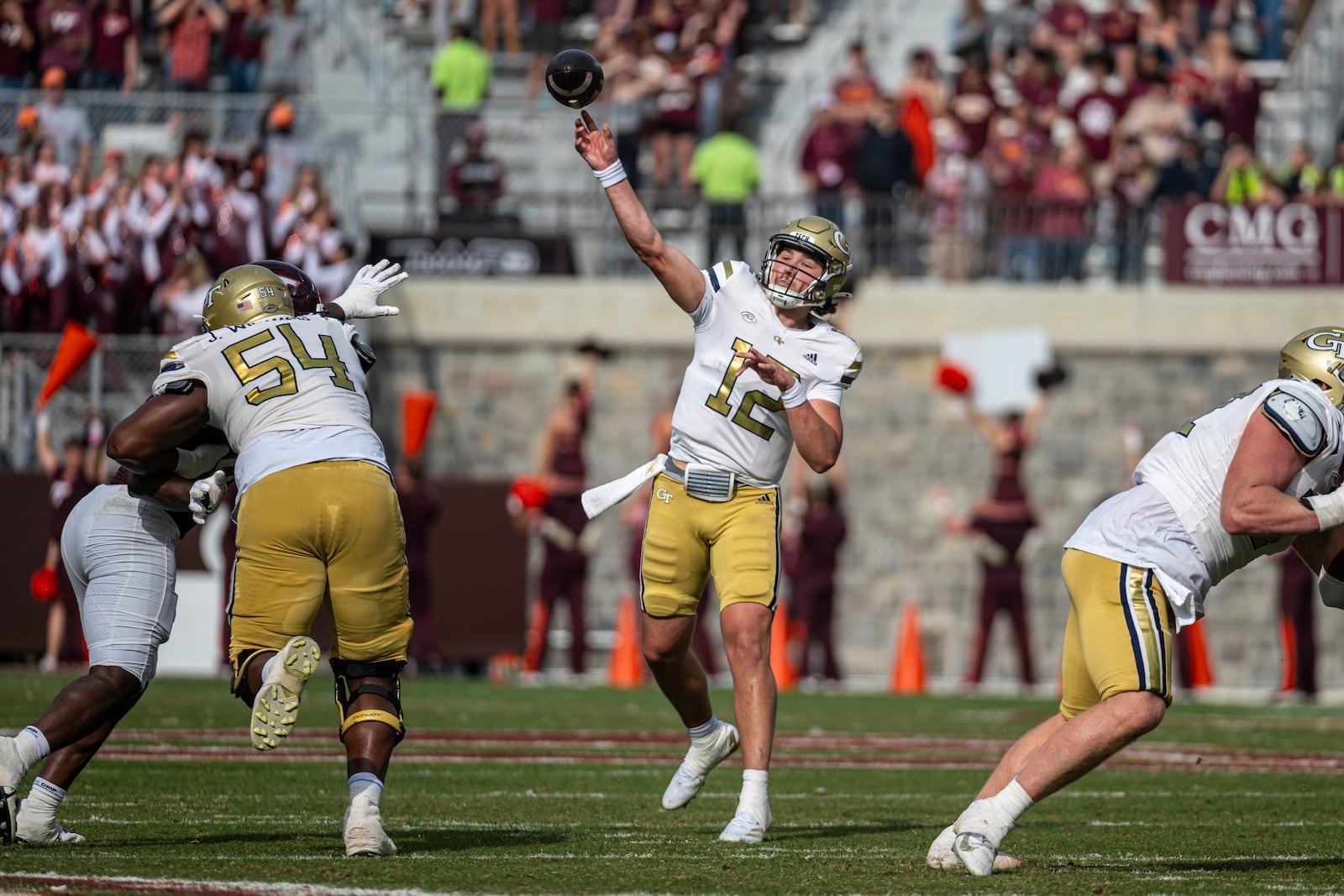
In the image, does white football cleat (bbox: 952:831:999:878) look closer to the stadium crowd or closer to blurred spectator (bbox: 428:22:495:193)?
the stadium crowd

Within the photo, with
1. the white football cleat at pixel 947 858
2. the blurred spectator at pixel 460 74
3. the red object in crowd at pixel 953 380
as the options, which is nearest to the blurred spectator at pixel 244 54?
the blurred spectator at pixel 460 74

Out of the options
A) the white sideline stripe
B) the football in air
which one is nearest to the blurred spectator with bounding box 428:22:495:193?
the football in air

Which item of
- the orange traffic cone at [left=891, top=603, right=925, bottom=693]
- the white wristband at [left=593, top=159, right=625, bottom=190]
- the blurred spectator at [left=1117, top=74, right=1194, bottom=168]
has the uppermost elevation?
the blurred spectator at [left=1117, top=74, right=1194, bottom=168]

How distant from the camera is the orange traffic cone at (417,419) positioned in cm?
1742

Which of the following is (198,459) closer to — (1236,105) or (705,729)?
(705,729)

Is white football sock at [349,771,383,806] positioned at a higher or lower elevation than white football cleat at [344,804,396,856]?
higher

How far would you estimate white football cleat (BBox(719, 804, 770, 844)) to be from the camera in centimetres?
666

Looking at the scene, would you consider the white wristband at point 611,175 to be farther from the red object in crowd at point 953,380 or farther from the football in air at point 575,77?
the red object in crowd at point 953,380

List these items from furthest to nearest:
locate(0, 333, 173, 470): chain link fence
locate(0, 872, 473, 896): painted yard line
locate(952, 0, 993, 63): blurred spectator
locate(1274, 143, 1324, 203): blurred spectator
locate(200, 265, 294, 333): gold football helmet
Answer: locate(952, 0, 993, 63): blurred spectator
locate(1274, 143, 1324, 203): blurred spectator
locate(0, 333, 173, 470): chain link fence
locate(200, 265, 294, 333): gold football helmet
locate(0, 872, 473, 896): painted yard line

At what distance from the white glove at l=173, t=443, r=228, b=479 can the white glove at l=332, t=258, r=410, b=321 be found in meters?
0.65

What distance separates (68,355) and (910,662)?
7.29m

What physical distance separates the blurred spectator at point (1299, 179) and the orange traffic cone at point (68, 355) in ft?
35.0

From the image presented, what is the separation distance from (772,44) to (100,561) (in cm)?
1674

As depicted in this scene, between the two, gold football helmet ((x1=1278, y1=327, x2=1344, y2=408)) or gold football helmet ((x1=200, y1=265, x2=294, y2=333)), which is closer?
gold football helmet ((x1=1278, y1=327, x2=1344, y2=408))
